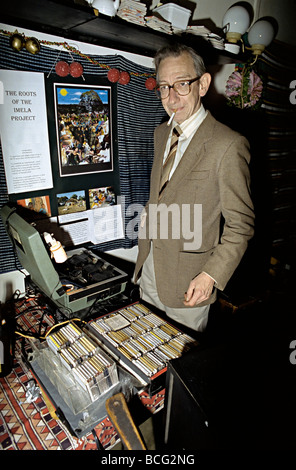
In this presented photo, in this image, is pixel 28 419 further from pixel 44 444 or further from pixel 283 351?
pixel 283 351

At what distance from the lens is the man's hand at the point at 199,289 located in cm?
132

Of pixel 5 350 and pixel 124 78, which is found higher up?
pixel 124 78

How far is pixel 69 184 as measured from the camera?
1.95m

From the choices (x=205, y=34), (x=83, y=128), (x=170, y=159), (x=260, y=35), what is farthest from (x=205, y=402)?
(x=260, y=35)

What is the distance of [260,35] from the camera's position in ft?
7.73

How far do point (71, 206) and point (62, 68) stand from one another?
854mm

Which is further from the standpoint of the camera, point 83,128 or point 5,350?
point 83,128

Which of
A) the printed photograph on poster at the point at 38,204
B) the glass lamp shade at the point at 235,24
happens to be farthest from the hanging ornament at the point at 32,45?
→ the glass lamp shade at the point at 235,24

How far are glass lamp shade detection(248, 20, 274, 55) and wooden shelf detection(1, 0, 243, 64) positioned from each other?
0.60m

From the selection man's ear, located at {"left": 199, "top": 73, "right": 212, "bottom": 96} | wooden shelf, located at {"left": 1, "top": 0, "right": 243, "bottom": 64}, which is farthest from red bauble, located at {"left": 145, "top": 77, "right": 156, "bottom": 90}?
man's ear, located at {"left": 199, "top": 73, "right": 212, "bottom": 96}

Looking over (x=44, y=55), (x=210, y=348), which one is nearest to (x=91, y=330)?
(x=210, y=348)

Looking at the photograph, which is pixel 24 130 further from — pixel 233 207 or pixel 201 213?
pixel 233 207

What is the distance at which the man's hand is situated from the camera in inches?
51.9
